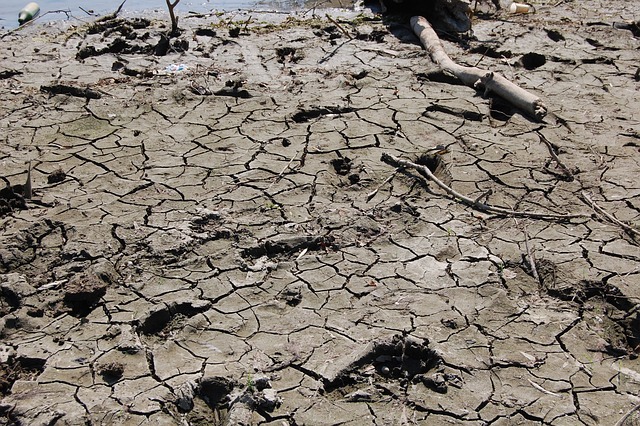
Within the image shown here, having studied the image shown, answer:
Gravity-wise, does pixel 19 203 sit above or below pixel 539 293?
above

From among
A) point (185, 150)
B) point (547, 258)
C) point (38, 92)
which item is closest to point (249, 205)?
point (185, 150)

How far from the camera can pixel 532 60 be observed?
7348 millimetres

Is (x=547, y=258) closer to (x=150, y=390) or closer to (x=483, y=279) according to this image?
(x=483, y=279)

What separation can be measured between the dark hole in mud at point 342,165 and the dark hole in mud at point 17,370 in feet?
8.12

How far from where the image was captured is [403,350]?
3.51 meters

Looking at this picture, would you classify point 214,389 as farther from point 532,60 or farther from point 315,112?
point 532,60

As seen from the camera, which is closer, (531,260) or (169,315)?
(169,315)

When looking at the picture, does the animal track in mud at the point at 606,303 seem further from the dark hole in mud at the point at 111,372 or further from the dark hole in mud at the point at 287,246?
the dark hole in mud at the point at 111,372

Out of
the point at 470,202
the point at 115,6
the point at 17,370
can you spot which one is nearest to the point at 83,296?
the point at 17,370

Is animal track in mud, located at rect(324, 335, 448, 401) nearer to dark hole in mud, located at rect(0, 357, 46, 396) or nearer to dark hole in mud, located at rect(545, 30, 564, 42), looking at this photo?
dark hole in mud, located at rect(0, 357, 46, 396)

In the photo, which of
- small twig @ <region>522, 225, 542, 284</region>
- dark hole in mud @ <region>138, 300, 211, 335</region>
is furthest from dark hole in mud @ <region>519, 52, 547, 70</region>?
dark hole in mud @ <region>138, 300, 211, 335</region>

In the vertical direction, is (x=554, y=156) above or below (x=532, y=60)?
above

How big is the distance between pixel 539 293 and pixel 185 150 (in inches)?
109

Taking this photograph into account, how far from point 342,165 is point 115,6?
5708 mm
